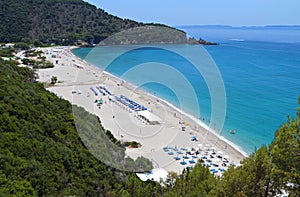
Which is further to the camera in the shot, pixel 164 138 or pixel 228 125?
pixel 228 125

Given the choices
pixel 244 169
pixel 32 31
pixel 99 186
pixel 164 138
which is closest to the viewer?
pixel 244 169

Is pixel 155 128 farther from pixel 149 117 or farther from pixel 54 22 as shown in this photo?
pixel 54 22

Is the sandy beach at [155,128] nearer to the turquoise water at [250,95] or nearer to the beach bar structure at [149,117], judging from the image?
the beach bar structure at [149,117]

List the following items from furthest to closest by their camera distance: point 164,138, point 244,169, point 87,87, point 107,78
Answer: point 107,78 < point 87,87 < point 164,138 < point 244,169

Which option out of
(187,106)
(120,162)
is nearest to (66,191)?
(120,162)

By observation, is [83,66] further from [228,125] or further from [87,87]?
[228,125]

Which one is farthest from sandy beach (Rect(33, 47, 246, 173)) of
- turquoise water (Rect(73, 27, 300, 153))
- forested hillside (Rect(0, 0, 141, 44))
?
forested hillside (Rect(0, 0, 141, 44))
